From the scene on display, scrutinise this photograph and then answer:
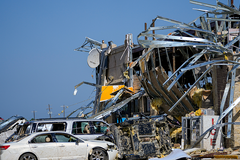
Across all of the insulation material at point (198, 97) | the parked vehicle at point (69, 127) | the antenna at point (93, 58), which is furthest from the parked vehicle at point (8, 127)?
the antenna at point (93, 58)

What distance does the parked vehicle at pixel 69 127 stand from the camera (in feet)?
44.3

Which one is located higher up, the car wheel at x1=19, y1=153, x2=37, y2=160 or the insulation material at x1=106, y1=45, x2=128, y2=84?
the insulation material at x1=106, y1=45, x2=128, y2=84

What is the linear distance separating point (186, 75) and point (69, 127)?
14424 mm

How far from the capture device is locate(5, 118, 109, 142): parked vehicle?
13494 mm

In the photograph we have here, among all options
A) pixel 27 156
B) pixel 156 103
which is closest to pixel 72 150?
pixel 27 156

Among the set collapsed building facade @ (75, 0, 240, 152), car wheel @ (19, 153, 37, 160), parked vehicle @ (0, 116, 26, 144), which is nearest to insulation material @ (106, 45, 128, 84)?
collapsed building facade @ (75, 0, 240, 152)

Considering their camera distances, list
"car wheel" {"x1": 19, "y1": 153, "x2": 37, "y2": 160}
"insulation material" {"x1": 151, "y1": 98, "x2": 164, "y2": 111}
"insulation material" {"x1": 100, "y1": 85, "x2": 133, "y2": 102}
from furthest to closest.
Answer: "insulation material" {"x1": 100, "y1": 85, "x2": 133, "y2": 102} → "insulation material" {"x1": 151, "y1": 98, "x2": 164, "y2": 111} → "car wheel" {"x1": 19, "y1": 153, "x2": 37, "y2": 160}

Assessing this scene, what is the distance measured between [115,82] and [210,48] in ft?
49.0

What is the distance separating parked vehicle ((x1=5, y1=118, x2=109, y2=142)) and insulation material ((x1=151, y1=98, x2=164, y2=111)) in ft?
27.8

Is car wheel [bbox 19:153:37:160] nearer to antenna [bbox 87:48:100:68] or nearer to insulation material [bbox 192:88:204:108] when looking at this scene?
insulation material [bbox 192:88:204:108]

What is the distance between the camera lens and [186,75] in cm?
2572

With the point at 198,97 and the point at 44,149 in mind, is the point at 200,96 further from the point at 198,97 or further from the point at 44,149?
the point at 44,149

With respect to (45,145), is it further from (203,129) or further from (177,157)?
(203,129)

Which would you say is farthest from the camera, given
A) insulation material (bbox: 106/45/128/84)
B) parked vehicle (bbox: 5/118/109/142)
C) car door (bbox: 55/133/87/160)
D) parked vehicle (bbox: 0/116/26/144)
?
insulation material (bbox: 106/45/128/84)
